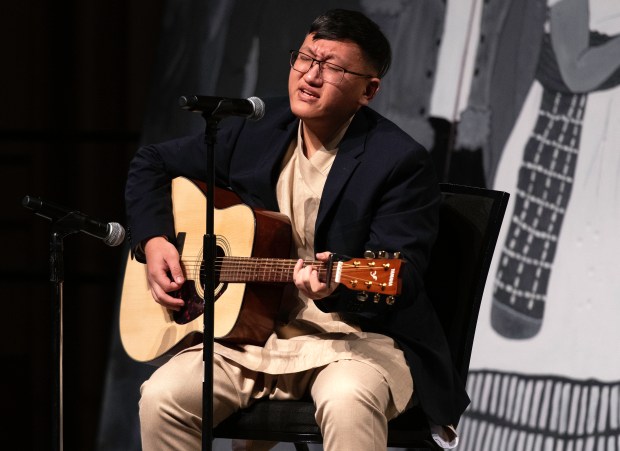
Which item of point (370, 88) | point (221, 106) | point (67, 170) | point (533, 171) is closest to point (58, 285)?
point (221, 106)

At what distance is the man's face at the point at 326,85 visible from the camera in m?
2.51

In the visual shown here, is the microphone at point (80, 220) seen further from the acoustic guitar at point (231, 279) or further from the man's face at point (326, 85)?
the man's face at point (326, 85)

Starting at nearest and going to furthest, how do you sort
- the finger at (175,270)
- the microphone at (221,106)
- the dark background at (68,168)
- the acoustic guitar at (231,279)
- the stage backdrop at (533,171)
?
the microphone at (221,106) → the acoustic guitar at (231,279) → the finger at (175,270) → the stage backdrop at (533,171) → the dark background at (68,168)

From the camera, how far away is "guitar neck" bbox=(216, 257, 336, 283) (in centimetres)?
234

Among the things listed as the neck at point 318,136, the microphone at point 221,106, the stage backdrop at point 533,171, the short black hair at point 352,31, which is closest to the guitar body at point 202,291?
the neck at point 318,136

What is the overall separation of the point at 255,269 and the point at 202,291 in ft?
0.66

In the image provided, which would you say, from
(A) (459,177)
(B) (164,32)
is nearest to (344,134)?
(A) (459,177)

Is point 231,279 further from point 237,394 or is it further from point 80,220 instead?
point 80,220

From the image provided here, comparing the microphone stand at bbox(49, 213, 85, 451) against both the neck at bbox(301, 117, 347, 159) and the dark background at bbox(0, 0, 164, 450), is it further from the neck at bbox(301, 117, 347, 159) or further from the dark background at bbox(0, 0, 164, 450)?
the dark background at bbox(0, 0, 164, 450)

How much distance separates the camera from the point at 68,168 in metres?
4.08

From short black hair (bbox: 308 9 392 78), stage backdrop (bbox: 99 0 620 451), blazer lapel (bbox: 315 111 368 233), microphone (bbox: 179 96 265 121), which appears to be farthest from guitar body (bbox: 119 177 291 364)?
stage backdrop (bbox: 99 0 620 451)

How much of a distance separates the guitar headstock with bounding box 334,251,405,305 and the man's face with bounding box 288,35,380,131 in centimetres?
50

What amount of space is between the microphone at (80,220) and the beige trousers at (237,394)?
1.18 feet

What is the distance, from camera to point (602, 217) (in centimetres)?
292
